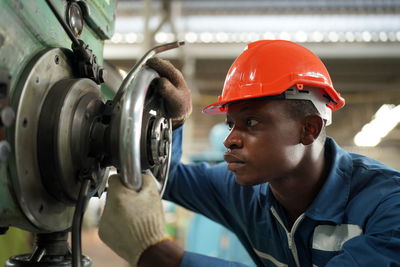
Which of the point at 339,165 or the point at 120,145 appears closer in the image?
the point at 120,145

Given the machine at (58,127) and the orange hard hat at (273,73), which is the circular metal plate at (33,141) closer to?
the machine at (58,127)

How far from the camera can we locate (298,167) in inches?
44.9

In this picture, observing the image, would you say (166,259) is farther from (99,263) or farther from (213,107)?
(99,263)

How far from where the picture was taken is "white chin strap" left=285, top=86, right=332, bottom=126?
1089mm

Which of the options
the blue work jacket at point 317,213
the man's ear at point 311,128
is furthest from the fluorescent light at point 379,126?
the man's ear at point 311,128

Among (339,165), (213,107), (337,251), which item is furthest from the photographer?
(213,107)

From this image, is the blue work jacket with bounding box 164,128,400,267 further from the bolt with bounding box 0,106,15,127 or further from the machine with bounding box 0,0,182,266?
the bolt with bounding box 0,106,15,127

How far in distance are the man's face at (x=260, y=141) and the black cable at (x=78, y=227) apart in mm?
441

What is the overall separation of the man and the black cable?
0.85 ft

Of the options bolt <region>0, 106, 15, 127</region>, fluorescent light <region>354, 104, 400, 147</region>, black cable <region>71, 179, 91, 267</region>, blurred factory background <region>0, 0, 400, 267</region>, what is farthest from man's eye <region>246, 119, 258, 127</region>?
fluorescent light <region>354, 104, 400, 147</region>

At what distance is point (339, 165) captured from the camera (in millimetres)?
1174

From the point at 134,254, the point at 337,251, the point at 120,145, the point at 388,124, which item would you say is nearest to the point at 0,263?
the point at 134,254

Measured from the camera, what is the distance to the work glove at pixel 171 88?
94cm

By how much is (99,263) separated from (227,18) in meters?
3.40
